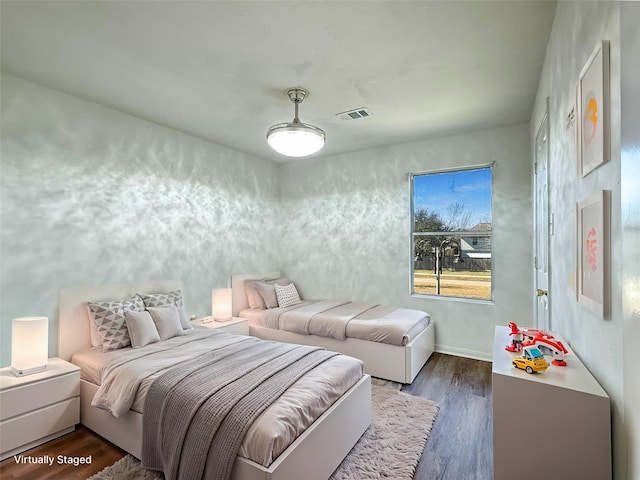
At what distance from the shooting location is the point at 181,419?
1.71 m

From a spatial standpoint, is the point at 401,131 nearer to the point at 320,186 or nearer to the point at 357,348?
the point at 320,186

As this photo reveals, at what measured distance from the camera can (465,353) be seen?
3.83m

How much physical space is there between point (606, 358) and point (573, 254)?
1.90 ft

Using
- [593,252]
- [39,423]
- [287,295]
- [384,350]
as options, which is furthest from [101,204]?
[593,252]

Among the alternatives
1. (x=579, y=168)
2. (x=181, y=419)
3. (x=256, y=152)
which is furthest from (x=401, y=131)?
(x=181, y=419)

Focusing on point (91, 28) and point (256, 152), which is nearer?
point (91, 28)

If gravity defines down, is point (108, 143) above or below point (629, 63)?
above

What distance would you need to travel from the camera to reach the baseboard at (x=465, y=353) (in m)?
3.70

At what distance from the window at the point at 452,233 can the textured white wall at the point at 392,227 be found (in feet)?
0.40

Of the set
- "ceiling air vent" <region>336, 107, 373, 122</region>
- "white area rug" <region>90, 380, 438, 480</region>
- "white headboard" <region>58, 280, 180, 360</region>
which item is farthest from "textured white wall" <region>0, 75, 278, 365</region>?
"ceiling air vent" <region>336, 107, 373, 122</region>

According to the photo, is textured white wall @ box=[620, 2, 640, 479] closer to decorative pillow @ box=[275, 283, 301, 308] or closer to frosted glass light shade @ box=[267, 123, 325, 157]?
frosted glass light shade @ box=[267, 123, 325, 157]

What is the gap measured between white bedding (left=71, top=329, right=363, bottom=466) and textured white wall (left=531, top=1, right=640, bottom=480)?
1299 millimetres

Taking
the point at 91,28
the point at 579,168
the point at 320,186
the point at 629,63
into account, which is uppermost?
the point at 91,28

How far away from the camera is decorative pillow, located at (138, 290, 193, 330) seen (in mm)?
3127
